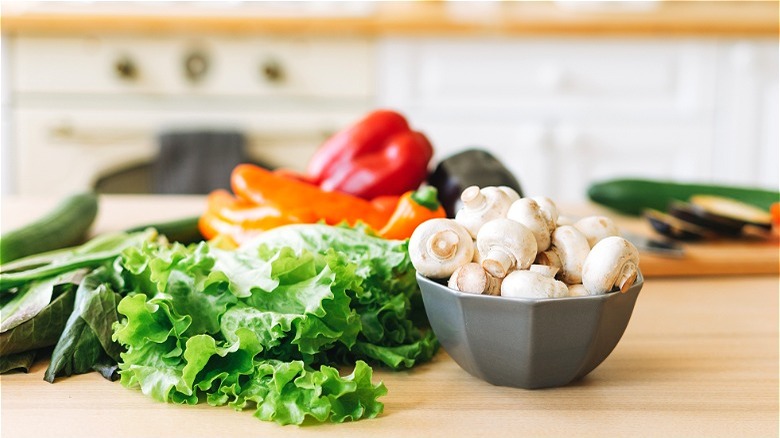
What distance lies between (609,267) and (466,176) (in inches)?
24.5

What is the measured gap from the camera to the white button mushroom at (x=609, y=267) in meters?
0.77

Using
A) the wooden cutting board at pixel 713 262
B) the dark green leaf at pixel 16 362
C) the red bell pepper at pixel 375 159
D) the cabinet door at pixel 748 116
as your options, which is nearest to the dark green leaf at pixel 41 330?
the dark green leaf at pixel 16 362

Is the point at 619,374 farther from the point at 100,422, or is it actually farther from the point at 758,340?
the point at 100,422

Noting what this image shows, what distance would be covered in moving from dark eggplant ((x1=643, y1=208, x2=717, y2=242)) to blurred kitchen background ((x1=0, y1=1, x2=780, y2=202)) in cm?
132

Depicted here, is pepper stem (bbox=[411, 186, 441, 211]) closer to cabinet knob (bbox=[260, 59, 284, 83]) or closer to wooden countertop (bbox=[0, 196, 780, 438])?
wooden countertop (bbox=[0, 196, 780, 438])

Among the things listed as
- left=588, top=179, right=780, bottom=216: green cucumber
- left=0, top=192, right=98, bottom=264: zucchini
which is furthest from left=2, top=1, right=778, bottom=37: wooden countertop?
left=0, top=192, right=98, bottom=264: zucchini

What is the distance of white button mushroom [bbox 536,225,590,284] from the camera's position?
A: 81 cm

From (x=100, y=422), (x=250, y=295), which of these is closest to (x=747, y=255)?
(x=250, y=295)

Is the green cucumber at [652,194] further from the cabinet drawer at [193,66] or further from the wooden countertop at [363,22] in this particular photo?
the cabinet drawer at [193,66]

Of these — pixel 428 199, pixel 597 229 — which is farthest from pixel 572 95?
pixel 597 229

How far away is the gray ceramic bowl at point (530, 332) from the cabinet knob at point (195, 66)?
235cm

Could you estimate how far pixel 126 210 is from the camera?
6.31 feet

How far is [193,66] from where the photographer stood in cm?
302

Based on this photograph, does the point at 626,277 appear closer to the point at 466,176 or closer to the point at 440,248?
the point at 440,248
